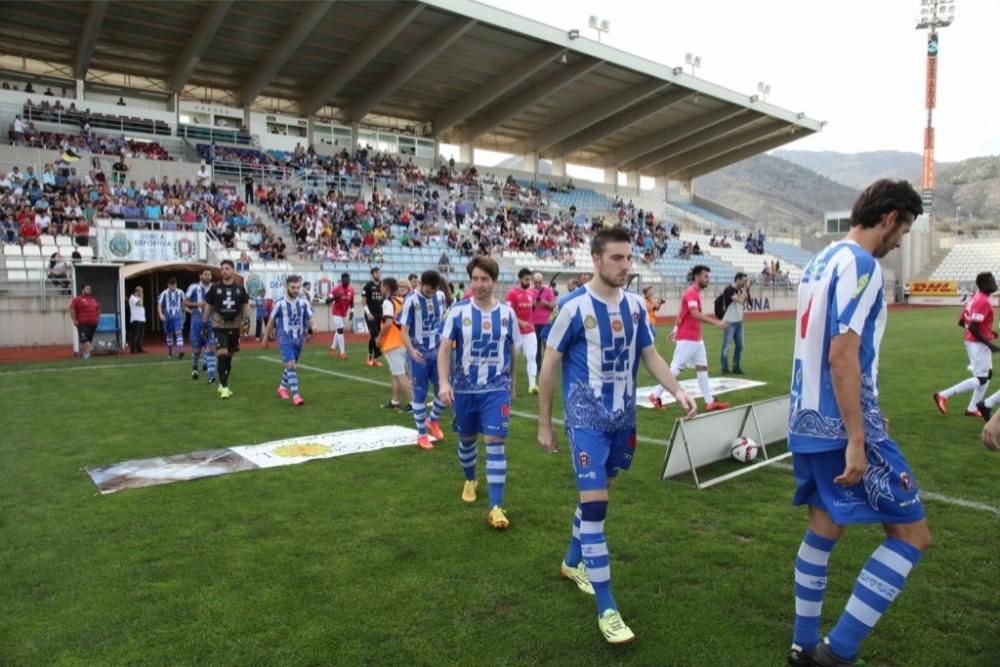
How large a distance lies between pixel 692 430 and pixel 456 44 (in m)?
32.3

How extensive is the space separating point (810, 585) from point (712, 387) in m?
9.44

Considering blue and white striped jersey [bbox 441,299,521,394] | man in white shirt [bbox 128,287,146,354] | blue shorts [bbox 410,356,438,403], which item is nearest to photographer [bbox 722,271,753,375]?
blue shorts [bbox 410,356,438,403]

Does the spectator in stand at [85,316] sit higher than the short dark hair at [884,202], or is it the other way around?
the short dark hair at [884,202]

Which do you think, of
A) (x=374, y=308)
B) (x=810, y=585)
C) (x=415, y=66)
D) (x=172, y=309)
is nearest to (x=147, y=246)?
(x=172, y=309)

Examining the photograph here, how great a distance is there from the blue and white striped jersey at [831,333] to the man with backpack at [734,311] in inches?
428

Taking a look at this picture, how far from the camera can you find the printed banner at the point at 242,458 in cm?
664

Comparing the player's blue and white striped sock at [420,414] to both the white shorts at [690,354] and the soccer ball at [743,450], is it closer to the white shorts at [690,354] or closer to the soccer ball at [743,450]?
the soccer ball at [743,450]

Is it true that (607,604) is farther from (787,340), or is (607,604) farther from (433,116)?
(433,116)

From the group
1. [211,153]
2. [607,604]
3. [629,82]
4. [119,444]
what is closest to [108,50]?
[211,153]

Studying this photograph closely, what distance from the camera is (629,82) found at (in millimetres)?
40656

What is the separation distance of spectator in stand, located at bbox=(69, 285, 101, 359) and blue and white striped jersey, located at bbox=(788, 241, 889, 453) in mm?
18068

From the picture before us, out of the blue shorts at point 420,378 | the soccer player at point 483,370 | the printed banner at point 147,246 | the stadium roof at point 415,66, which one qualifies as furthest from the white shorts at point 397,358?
the stadium roof at point 415,66

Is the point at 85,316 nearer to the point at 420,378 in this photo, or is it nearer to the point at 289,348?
the point at 289,348

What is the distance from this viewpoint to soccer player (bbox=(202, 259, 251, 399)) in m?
11.3
